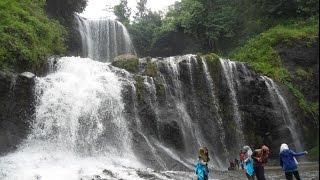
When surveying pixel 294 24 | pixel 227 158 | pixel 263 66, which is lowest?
pixel 227 158

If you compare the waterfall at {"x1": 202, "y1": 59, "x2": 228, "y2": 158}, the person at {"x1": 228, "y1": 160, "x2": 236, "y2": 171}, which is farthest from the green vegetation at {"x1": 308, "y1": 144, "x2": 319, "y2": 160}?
the person at {"x1": 228, "y1": 160, "x2": 236, "y2": 171}

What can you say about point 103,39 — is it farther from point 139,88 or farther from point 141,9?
point 141,9

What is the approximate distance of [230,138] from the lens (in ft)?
79.7

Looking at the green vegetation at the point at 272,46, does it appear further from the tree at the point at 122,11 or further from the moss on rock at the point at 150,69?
the tree at the point at 122,11

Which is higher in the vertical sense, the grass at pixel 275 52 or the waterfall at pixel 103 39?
the waterfall at pixel 103 39

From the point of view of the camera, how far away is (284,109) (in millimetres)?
25953

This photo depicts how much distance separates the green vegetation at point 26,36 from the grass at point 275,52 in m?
12.4

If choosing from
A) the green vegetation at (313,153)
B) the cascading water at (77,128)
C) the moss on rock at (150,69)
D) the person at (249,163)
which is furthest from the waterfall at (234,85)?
the person at (249,163)

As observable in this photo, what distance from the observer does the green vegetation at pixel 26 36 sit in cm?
2114

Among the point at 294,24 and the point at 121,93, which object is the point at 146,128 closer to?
the point at 121,93

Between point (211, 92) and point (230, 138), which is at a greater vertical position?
point (211, 92)

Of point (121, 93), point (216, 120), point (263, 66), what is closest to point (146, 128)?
point (121, 93)

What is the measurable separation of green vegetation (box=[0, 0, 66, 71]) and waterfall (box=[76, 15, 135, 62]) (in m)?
6.48

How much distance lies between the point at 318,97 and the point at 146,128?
1323 cm
